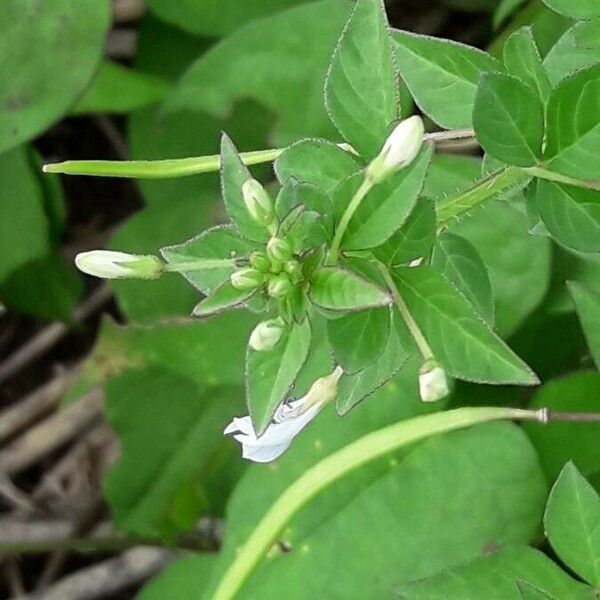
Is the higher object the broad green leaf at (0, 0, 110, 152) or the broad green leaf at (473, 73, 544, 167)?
the broad green leaf at (473, 73, 544, 167)

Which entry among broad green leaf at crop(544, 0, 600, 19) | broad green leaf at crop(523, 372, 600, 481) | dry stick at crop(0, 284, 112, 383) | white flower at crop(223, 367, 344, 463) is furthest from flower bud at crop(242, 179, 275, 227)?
dry stick at crop(0, 284, 112, 383)

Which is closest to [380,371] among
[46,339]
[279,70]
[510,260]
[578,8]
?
[578,8]

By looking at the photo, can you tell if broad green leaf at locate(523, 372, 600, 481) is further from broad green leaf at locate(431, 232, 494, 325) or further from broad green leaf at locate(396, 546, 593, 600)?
broad green leaf at locate(431, 232, 494, 325)

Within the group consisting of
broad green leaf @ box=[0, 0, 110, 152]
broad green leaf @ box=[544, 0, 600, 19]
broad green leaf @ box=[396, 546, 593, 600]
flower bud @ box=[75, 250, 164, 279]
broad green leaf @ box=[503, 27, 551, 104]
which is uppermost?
broad green leaf @ box=[544, 0, 600, 19]

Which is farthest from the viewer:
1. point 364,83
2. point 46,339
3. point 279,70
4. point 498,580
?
point 46,339

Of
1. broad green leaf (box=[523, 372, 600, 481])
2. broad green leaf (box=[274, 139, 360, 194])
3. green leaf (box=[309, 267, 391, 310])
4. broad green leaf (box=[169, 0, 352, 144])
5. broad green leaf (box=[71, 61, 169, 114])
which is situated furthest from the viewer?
broad green leaf (box=[71, 61, 169, 114])

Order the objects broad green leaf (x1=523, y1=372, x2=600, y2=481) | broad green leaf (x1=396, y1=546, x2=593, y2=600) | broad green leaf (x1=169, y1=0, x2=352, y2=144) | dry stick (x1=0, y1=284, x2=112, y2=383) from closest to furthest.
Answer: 1. broad green leaf (x1=396, y1=546, x2=593, y2=600)
2. broad green leaf (x1=523, y1=372, x2=600, y2=481)
3. broad green leaf (x1=169, y1=0, x2=352, y2=144)
4. dry stick (x1=0, y1=284, x2=112, y2=383)

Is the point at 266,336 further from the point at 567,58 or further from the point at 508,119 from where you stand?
the point at 567,58

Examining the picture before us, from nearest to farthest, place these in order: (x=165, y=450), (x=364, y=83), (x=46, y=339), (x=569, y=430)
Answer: (x=364, y=83)
(x=569, y=430)
(x=165, y=450)
(x=46, y=339)

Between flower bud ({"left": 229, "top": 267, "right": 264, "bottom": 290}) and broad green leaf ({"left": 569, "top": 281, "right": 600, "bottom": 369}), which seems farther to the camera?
broad green leaf ({"left": 569, "top": 281, "right": 600, "bottom": 369})
